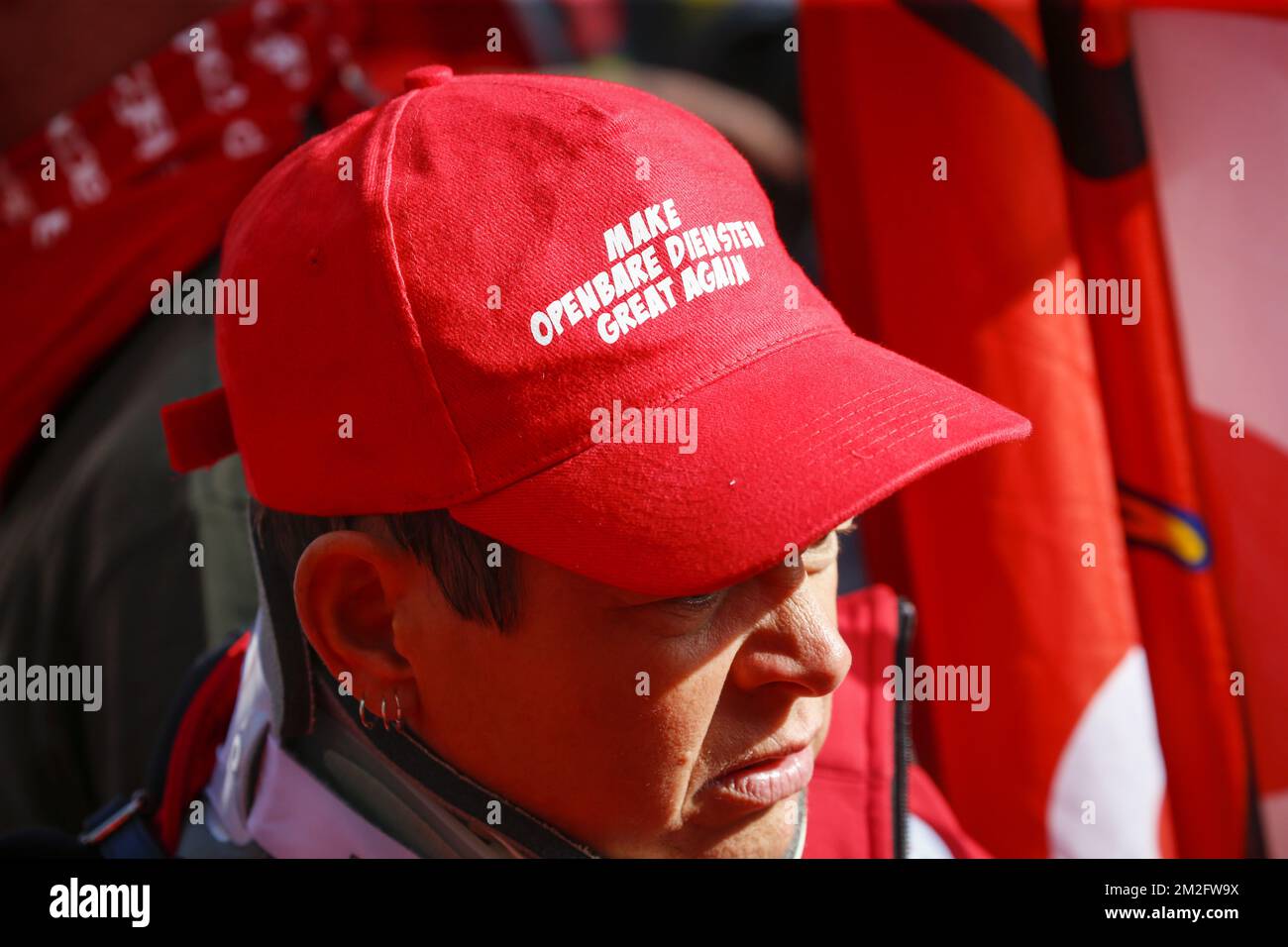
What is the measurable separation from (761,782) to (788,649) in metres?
0.10

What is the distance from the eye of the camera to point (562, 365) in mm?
796

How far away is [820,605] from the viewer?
0.87 meters

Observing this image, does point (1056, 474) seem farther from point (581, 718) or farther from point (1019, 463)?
point (581, 718)

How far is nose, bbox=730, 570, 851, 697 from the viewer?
836 mm

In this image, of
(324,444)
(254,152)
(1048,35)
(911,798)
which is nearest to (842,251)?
(1048,35)

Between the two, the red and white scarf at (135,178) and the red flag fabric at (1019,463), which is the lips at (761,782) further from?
the red and white scarf at (135,178)

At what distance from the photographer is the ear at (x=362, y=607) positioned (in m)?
0.84

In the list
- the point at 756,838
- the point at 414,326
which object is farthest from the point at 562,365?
the point at 756,838

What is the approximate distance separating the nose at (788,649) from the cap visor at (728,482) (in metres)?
0.08

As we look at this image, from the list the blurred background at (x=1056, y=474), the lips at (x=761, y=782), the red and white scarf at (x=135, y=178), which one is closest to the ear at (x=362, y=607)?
the lips at (x=761, y=782)

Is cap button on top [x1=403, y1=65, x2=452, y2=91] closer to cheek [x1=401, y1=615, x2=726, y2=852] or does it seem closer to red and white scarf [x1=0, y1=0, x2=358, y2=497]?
Result: cheek [x1=401, y1=615, x2=726, y2=852]

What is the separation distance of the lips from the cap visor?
0.55 ft

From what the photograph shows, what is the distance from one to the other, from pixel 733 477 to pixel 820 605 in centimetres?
13

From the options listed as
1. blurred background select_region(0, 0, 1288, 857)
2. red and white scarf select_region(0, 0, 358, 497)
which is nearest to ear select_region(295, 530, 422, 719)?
blurred background select_region(0, 0, 1288, 857)
